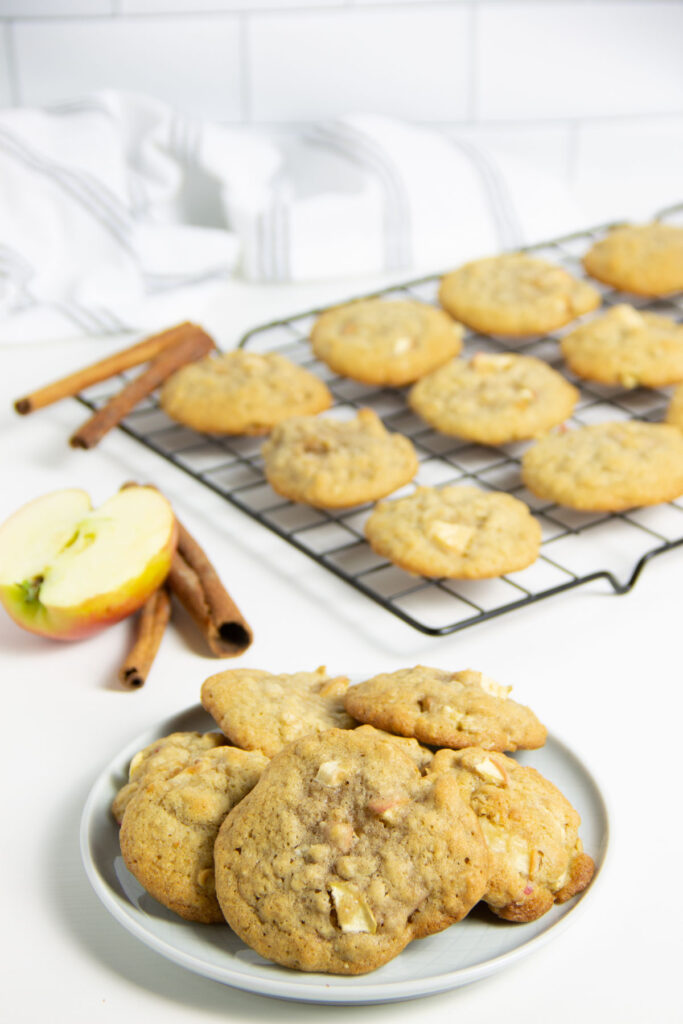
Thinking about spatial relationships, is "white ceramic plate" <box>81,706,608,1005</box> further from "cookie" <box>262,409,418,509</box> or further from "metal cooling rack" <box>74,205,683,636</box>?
"cookie" <box>262,409,418,509</box>

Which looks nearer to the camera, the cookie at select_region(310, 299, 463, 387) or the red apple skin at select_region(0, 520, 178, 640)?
the red apple skin at select_region(0, 520, 178, 640)

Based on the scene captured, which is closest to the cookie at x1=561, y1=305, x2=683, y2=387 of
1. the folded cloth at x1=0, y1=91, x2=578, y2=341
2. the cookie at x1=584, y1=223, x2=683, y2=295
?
the cookie at x1=584, y1=223, x2=683, y2=295

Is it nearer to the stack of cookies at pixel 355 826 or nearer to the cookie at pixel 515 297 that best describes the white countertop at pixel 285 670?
the stack of cookies at pixel 355 826

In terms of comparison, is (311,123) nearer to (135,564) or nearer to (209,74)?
(209,74)

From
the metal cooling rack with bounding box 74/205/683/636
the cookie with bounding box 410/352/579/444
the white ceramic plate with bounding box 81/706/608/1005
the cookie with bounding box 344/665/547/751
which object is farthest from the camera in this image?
the cookie with bounding box 410/352/579/444

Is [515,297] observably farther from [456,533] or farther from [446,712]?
[446,712]

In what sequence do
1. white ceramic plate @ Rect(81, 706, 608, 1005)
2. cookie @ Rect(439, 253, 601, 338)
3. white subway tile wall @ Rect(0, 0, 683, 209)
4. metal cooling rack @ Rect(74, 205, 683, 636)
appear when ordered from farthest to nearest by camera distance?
white subway tile wall @ Rect(0, 0, 683, 209), cookie @ Rect(439, 253, 601, 338), metal cooling rack @ Rect(74, 205, 683, 636), white ceramic plate @ Rect(81, 706, 608, 1005)

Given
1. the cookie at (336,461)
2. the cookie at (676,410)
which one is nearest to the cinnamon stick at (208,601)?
the cookie at (336,461)
